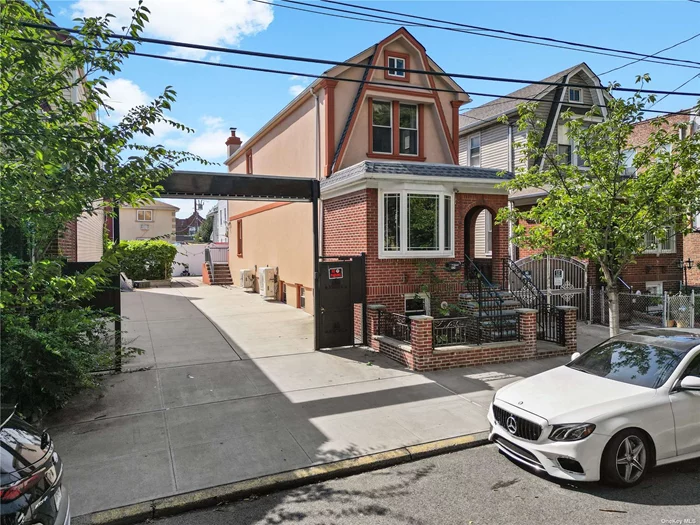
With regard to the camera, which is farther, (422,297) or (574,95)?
(574,95)

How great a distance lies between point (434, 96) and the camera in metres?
14.2

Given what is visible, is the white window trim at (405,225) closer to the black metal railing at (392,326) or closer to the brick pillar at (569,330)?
the black metal railing at (392,326)

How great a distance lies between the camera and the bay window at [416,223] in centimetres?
1079

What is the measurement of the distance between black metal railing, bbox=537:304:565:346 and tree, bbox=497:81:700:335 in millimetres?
2237

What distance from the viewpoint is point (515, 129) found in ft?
57.4

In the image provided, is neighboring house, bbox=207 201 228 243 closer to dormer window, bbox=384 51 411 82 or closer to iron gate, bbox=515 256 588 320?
dormer window, bbox=384 51 411 82

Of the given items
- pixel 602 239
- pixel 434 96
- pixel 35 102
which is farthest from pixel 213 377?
pixel 434 96

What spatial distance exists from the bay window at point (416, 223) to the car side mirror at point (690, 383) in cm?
658

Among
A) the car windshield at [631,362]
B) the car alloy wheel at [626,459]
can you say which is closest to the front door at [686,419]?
the car windshield at [631,362]

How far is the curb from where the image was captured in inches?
165

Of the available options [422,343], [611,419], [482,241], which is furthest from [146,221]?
[611,419]

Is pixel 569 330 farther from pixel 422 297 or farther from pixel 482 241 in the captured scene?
pixel 482 241

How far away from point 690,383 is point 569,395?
117cm

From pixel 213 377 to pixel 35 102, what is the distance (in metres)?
5.14
